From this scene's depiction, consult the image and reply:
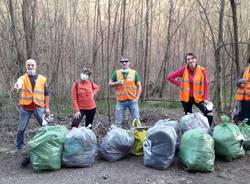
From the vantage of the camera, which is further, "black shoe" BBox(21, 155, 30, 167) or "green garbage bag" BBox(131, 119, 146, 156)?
"green garbage bag" BBox(131, 119, 146, 156)

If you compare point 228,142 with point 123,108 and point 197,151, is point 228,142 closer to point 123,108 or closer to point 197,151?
point 197,151

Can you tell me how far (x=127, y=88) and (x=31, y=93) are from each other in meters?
1.66

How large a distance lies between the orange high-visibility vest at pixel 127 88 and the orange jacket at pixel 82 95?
509 mm

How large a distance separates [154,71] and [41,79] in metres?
6.73

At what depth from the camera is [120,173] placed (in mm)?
A: 4129

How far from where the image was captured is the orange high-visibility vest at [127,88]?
18.8 ft

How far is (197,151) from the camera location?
13.4ft

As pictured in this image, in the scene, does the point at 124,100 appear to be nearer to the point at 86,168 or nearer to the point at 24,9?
the point at 86,168

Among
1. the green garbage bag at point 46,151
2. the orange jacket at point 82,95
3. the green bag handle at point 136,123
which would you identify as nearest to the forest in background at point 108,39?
the orange jacket at point 82,95

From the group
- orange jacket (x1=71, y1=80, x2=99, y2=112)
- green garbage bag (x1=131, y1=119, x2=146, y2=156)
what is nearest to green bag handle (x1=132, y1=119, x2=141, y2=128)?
green garbage bag (x1=131, y1=119, x2=146, y2=156)

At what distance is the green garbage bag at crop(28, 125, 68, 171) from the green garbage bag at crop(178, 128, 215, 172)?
Answer: 5.27ft

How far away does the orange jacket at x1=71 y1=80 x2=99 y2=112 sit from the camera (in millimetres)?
5430

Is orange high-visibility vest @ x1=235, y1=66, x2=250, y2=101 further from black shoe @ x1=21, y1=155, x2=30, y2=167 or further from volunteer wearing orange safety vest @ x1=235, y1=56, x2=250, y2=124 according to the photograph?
black shoe @ x1=21, y1=155, x2=30, y2=167

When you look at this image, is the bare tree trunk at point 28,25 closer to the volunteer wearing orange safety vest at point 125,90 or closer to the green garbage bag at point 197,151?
the volunteer wearing orange safety vest at point 125,90
